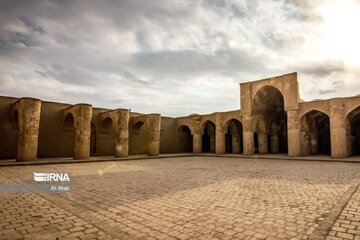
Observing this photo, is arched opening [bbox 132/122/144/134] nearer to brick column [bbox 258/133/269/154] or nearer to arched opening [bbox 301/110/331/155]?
brick column [bbox 258/133/269/154]

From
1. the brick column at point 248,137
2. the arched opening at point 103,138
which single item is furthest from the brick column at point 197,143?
the arched opening at point 103,138

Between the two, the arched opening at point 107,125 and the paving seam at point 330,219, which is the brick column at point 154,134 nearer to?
the arched opening at point 107,125

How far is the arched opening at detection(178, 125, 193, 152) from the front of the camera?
103 ft

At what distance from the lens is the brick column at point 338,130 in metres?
17.3

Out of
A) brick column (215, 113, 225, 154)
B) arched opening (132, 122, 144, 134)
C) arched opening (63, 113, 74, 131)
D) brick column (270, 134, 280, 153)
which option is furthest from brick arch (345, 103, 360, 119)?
arched opening (63, 113, 74, 131)

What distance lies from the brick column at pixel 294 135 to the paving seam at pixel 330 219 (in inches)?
584

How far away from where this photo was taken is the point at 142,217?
425cm

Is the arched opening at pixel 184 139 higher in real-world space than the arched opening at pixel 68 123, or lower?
lower

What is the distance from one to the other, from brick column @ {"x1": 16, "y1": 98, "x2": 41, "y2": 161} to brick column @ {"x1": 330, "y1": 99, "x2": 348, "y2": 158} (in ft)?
71.1

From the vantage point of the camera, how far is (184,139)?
105ft

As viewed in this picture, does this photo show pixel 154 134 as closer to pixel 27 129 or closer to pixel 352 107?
pixel 27 129

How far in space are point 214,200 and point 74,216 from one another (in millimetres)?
3080

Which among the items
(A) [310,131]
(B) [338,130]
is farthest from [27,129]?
(A) [310,131]

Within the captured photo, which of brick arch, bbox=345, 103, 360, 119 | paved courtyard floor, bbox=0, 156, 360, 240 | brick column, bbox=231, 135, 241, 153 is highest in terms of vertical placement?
brick arch, bbox=345, 103, 360, 119
